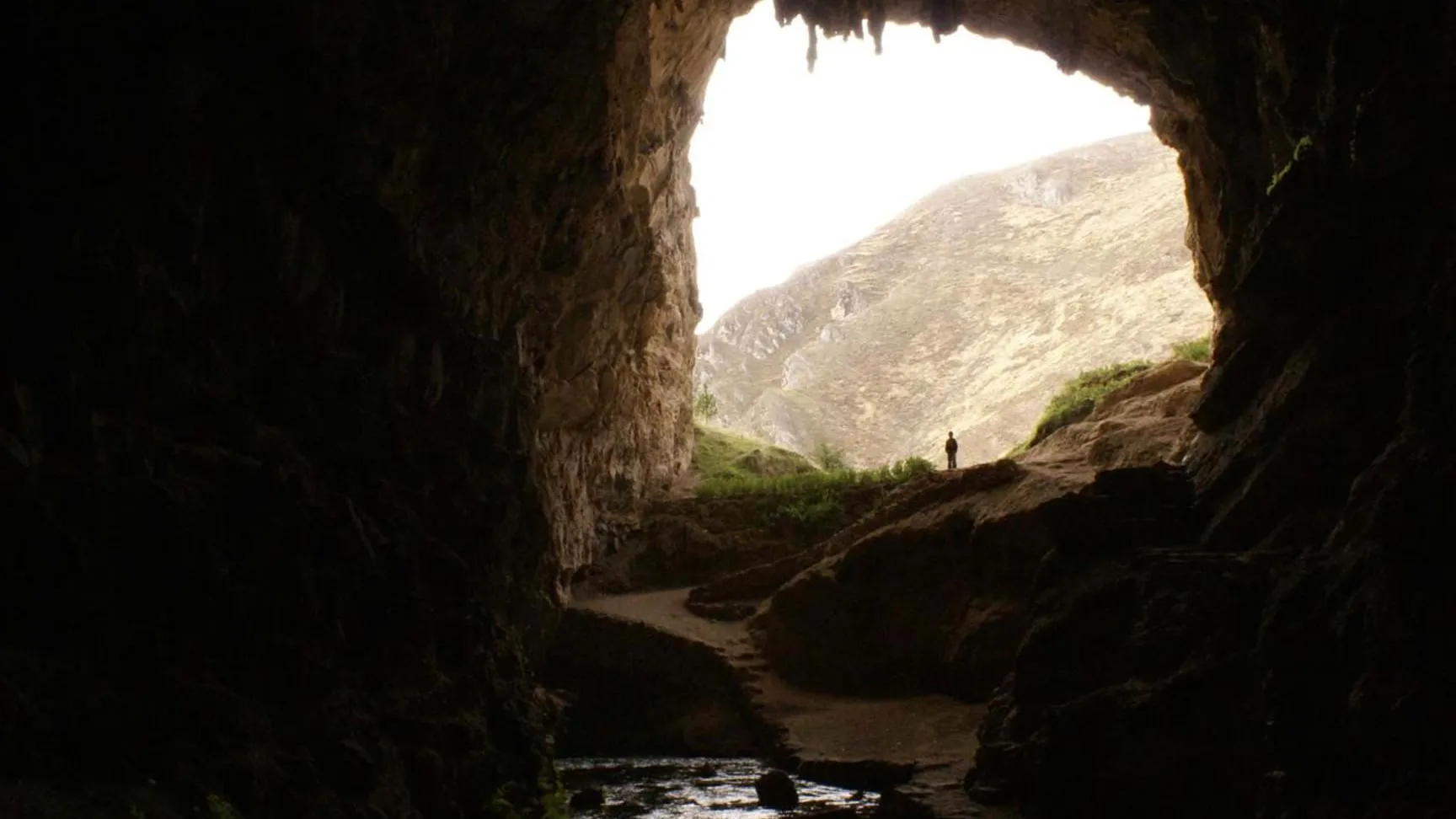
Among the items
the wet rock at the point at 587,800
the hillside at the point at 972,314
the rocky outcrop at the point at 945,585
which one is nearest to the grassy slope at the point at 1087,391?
the rocky outcrop at the point at 945,585

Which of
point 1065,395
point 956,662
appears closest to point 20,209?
point 956,662

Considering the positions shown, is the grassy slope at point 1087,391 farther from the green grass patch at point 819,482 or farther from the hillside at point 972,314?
the hillside at point 972,314

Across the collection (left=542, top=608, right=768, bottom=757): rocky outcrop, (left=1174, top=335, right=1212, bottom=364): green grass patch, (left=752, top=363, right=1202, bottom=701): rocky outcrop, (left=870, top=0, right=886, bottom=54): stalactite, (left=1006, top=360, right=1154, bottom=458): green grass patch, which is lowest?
(left=542, top=608, right=768, bottom=757): rocky outcrop

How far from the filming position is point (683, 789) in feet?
51.2

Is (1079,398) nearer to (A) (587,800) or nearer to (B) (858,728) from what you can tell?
(B) (858,728)

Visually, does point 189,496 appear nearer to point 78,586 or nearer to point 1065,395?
point 78,586

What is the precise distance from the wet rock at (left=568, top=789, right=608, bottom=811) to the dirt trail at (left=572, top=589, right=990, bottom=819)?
137 inches

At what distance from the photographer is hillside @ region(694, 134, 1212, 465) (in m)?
62.8

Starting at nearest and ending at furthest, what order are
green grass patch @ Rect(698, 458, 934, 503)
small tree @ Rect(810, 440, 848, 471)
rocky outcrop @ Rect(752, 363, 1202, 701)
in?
rocky outcrop @ Rect(752, 363, 1202, 701) → green grass patch @ Rect(698, 458, 934, 503) → small tree @ Rect(810, 440, 848, 471)

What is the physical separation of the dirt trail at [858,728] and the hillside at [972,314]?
3872cm

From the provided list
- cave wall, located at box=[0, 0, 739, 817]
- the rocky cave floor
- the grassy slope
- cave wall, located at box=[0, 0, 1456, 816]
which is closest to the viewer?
cave wall, located at box=[0, 0, 739, 817]

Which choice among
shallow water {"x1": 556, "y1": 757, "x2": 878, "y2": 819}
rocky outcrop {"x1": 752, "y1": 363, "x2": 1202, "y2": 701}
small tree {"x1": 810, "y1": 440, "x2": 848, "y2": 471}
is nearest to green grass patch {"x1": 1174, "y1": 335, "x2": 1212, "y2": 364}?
rocky outcrop {"x1": 752, "y1": 363, "x2": 1202, "y2": 701}

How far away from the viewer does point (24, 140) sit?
23.4 ft

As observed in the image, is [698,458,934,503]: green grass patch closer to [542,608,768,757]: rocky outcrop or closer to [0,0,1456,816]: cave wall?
[542,608,768,757]: rocky outcrop
